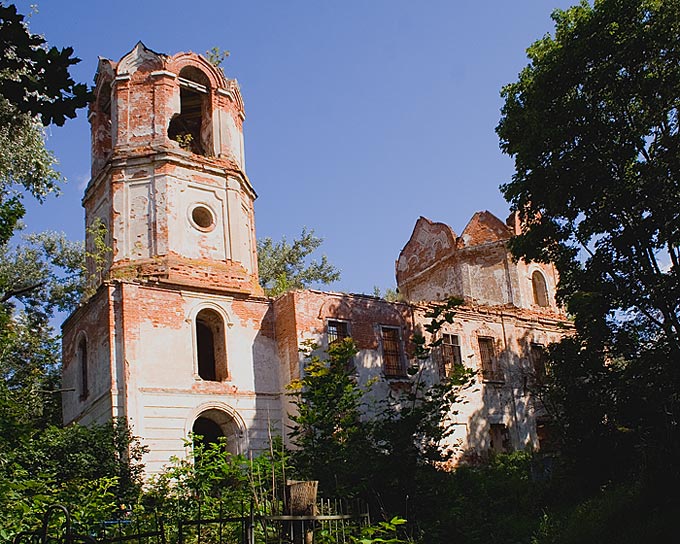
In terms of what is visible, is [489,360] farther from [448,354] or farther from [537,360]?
[537,360]

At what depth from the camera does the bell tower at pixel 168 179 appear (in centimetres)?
2014

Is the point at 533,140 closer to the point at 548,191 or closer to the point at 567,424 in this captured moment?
the point at 548,191

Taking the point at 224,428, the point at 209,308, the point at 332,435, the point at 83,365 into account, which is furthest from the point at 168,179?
the point at 332,435

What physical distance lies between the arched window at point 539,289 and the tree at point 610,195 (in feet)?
30.3

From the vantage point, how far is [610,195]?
17391mm

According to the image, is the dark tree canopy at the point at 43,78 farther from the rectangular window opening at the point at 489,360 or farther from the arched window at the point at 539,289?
the arched window at the point at 539,289

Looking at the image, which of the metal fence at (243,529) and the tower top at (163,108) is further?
the tower top at (163,108)

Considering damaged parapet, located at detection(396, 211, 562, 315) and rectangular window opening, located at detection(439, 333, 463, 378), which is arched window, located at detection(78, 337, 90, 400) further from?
damaged parapet, located at detection(396, 211, 562, 315)

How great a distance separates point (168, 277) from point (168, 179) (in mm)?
2873

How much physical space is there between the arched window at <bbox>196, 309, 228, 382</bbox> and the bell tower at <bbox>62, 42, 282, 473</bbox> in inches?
1.4

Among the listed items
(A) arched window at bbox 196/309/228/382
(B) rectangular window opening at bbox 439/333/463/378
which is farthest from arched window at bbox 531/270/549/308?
(A) arched window at bbox 196/309/228/382

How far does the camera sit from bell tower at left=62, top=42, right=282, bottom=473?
60.6 ft

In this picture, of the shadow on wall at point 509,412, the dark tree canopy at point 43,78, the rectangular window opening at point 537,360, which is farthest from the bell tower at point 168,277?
the dark tree canopy at point 43,78

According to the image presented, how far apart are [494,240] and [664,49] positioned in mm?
11453
